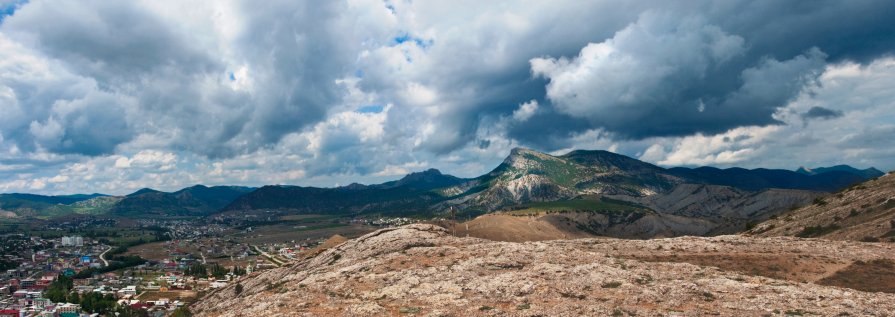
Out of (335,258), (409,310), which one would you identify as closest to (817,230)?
(335,258)

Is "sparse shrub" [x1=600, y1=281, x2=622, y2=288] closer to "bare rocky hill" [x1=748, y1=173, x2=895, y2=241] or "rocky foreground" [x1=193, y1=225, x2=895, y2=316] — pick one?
"rocky foreground" [x1=193, y1=225, x2=895, y2=316]

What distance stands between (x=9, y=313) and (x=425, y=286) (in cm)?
18533

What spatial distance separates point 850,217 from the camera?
3634 inches

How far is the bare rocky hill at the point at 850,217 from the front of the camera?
75375mm

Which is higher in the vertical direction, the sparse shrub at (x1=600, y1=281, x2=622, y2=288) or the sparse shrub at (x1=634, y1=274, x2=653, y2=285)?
the sparse shrub at (x1=634, y1=274, x2=653, y2=285)

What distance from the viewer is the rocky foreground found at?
1278 inches

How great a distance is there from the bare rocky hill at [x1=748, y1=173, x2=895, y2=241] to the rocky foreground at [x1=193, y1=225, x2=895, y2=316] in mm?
23891

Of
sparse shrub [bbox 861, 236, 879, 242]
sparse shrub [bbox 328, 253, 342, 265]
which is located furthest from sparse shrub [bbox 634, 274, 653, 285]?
sparse shrub [bbox 861, 236, 879, 242]

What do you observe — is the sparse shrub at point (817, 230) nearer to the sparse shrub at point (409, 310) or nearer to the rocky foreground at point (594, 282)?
the rocky foreground at point (594, 282)

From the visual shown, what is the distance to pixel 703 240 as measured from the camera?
6419 cm

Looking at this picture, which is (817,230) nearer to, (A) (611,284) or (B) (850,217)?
(B) (850,217)

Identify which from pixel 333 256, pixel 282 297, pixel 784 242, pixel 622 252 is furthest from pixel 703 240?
pixel 282 297

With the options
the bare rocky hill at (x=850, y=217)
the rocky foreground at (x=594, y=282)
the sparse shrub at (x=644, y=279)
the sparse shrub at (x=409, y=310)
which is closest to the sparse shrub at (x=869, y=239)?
the bare rocky hill at (x=850, y=217)

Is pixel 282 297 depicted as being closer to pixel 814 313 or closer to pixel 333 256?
pixel 333 256
